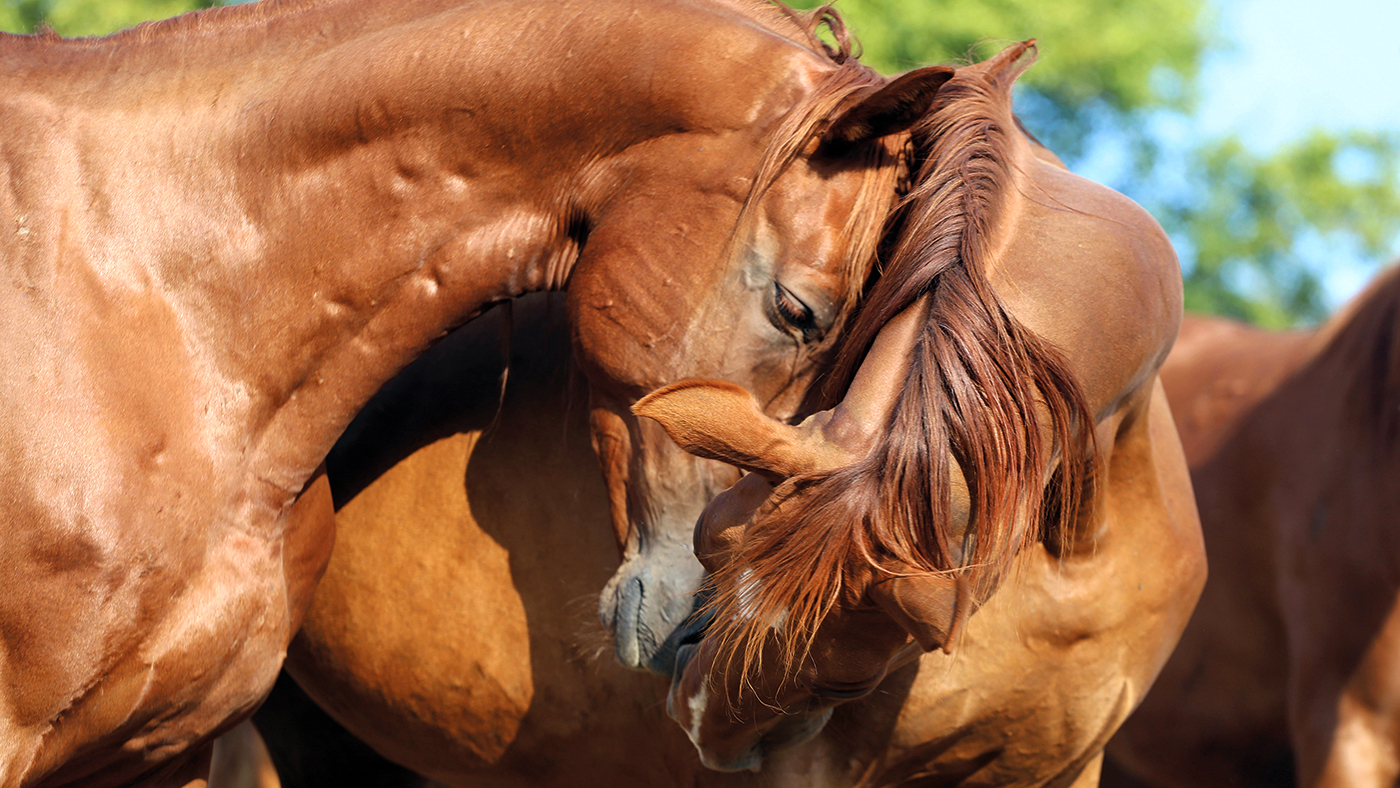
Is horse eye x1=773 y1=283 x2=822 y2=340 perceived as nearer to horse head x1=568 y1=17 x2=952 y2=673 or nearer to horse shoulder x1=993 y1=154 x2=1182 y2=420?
horse head x1=568 y1=17 x2=952 y2=673

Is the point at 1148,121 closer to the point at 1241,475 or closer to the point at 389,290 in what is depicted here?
the point at 1241,475

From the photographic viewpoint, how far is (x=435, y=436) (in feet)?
8.09

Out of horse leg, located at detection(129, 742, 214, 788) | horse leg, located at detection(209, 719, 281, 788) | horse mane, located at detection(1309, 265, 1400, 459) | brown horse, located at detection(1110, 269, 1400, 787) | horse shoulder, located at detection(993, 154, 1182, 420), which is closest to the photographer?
horse shoulder, located at detection(993, 154, 1182, 420)

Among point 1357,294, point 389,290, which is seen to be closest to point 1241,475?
point 1357,294

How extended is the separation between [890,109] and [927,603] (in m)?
0.82

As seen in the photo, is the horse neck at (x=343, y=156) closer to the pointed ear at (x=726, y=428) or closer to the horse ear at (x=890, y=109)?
the horse ear at (x=890, y=109)

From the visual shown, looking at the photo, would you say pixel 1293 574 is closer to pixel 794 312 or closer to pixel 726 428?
pixel 794 312

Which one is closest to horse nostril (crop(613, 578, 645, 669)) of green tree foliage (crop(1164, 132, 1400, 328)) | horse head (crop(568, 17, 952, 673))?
horse head (crop(568, 17, 952, 673))

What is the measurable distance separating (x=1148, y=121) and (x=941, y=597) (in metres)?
12.5

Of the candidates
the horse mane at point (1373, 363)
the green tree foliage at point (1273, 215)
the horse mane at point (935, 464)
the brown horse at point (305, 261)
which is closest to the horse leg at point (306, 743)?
the brown horse at point (305, 261)

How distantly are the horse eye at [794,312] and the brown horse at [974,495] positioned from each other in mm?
146

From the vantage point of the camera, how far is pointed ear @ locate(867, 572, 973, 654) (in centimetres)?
136

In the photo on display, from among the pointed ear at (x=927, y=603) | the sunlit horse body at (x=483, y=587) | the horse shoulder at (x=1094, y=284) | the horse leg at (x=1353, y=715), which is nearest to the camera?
the pointed ear at (x=927, y=603)

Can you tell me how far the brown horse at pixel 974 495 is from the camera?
1406 millimetres
